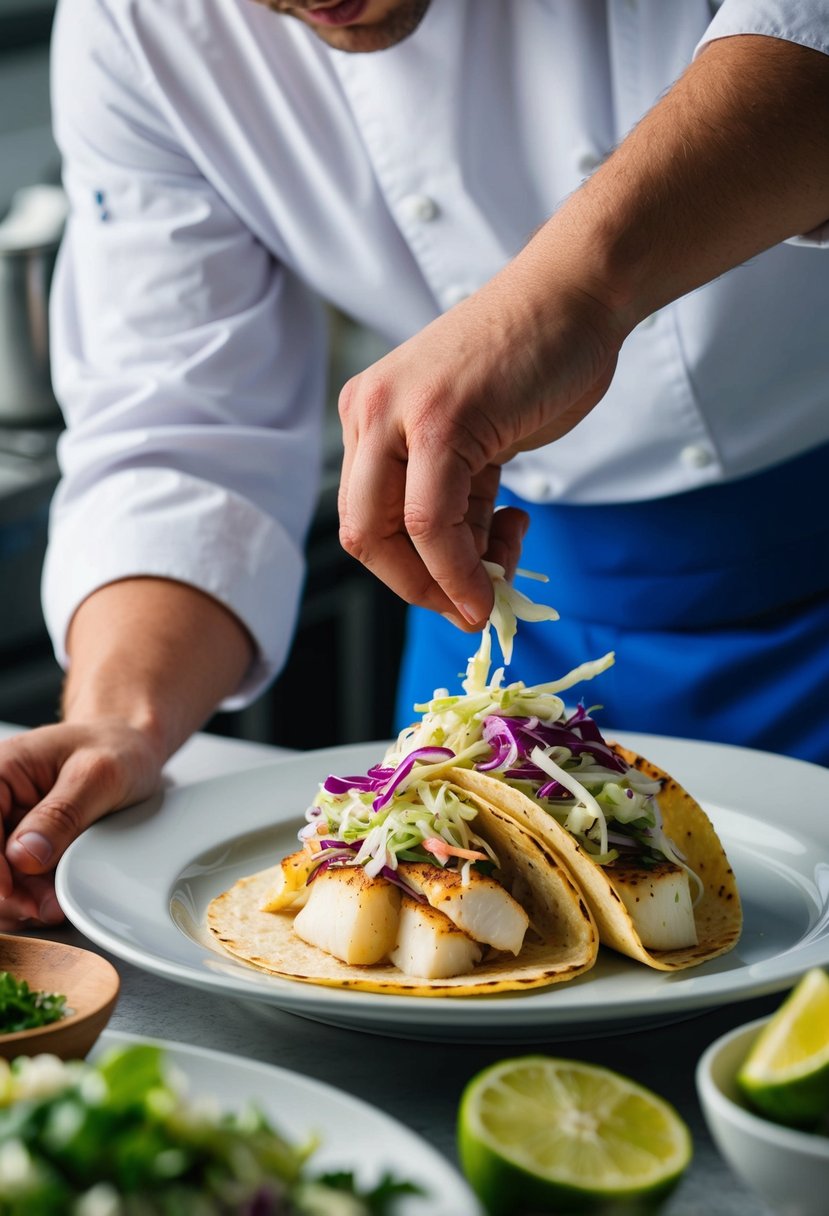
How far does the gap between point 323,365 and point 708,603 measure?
0.68 metres

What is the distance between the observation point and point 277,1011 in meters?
1.11

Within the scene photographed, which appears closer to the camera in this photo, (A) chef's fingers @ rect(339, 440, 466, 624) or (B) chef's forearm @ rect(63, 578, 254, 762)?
(A) chef's fingers @ rect(339, 440, 466, 624)

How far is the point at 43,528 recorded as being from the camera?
3152 mm

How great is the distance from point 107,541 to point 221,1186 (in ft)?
4.00

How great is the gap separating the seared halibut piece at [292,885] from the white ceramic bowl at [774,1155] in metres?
0.59

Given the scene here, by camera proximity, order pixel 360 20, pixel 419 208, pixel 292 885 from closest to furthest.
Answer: pixel 292 885 < pixel 360 20 < pixel 419 208

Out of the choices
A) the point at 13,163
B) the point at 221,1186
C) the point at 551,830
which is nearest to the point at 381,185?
the point at 551,830

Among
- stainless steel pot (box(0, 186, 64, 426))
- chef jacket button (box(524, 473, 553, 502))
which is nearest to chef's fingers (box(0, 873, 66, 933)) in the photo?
chef jacket button (box(524, 473, 553, 502))

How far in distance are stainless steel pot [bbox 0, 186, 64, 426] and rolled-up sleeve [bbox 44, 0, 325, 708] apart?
1256 millimetres

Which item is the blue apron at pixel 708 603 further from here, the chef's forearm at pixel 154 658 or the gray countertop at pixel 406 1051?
the gray countertop at pixel 406 1051

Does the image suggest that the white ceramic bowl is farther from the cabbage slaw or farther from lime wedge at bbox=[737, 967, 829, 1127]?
the cabbage slaw

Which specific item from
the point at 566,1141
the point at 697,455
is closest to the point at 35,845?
the point at 566,1141

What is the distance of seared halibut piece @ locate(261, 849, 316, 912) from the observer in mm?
1272

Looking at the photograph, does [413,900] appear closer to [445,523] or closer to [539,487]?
[445,523]
